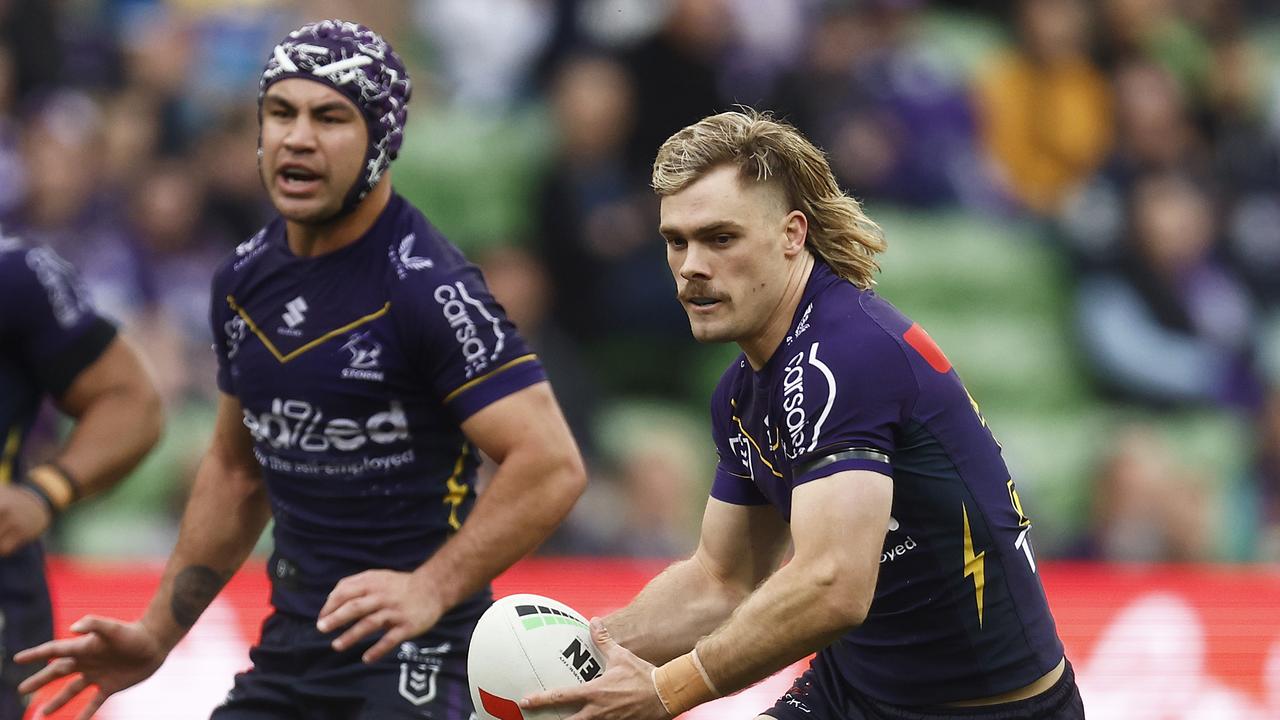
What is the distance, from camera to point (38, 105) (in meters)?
11.2

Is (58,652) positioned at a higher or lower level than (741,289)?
lower

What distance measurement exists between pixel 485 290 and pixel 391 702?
46.0 inches

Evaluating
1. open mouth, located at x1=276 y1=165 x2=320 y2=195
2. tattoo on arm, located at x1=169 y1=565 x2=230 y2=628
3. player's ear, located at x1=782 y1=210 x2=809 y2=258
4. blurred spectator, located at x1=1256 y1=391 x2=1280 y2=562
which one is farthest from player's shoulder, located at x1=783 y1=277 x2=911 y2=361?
blurred spectator, located at x1=1256 y1=391 x2=1280 y2=562

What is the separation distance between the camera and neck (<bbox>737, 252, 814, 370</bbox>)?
436 centimetres

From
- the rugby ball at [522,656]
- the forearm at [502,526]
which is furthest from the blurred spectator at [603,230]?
the rugby ball at [522,656]

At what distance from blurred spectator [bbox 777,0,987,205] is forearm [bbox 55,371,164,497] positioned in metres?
6.26

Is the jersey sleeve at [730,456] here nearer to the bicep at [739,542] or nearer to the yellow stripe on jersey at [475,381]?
the bicep at [739,542]

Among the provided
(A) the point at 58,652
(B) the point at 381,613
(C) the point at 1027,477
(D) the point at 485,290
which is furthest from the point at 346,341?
(C) the point at 1027,477

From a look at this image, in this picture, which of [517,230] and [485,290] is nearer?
[485,290]

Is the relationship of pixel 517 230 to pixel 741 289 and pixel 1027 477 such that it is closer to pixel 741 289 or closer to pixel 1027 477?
pixel 1027 477

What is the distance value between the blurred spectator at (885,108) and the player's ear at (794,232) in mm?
6725

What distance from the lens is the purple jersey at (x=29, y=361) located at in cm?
523

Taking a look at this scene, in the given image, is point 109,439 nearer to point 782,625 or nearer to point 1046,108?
point 782,625

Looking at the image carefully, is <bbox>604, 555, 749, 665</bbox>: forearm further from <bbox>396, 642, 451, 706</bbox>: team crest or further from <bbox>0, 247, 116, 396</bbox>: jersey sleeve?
<bbox>0, 247, 116, 396</bbox>: jersey sleeve
